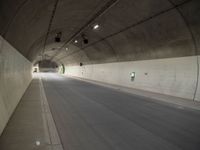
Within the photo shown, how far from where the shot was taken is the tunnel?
14.6 ft

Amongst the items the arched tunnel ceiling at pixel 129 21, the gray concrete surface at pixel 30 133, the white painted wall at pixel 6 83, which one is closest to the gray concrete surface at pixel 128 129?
the gray concrete surface at pixel 30 133

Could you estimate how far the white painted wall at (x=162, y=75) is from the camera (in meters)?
9.84

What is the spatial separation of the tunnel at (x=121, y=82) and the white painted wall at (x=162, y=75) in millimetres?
54

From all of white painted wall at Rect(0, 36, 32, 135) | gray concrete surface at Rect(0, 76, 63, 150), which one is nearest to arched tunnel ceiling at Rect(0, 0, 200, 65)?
white painted wall at Rect(0, 36, 32, 135)

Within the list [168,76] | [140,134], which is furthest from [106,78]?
[140,134]

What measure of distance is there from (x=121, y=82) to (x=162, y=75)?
19.0 ft

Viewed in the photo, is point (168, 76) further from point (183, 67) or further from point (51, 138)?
point (51, 138)

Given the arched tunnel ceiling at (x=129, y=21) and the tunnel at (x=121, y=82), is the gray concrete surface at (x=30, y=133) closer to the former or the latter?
the tunnel at (x=121, y=82)

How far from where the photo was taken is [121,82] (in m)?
17.1

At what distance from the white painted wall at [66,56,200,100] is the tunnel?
0.18 ft

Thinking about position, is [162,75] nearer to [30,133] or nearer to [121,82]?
[121,82]

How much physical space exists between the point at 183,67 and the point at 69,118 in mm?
7234

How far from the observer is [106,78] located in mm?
20500

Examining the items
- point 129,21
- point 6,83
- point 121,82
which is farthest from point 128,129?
point 121,82
